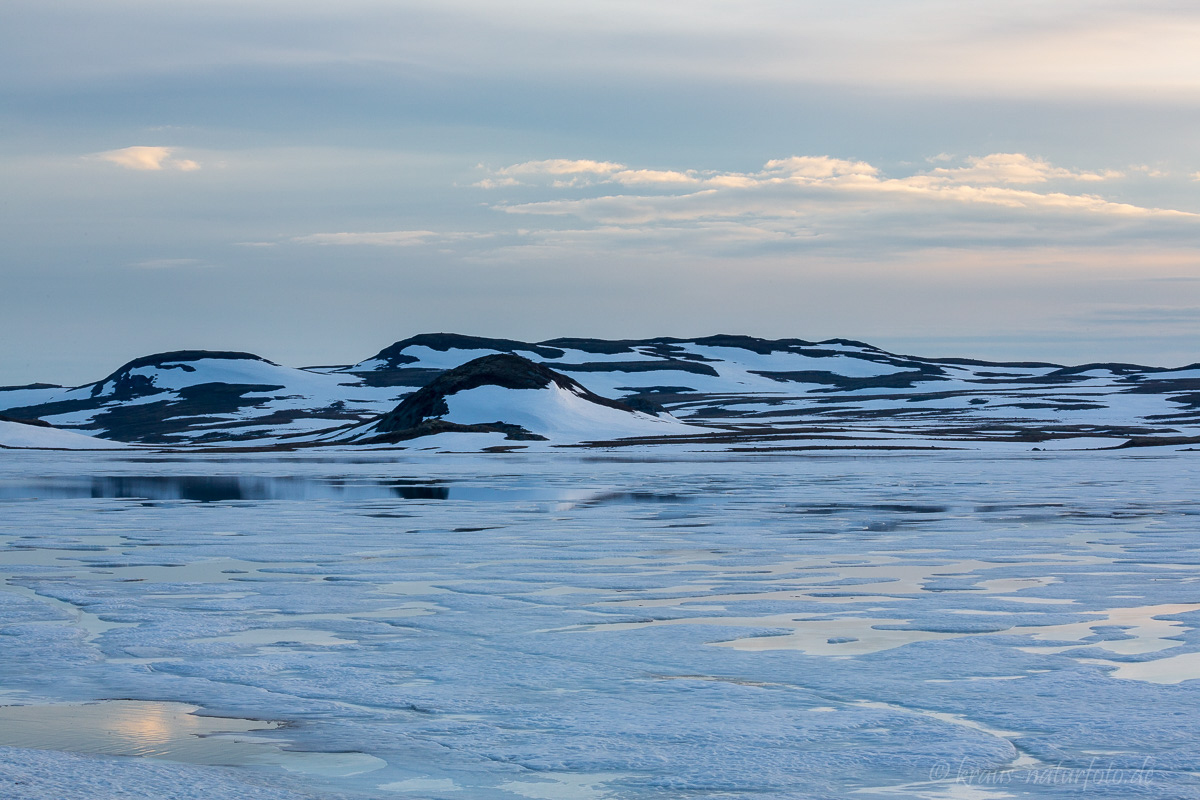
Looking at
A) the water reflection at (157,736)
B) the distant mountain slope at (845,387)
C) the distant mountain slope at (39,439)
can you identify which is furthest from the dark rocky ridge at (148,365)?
the water reflection at (157,736)

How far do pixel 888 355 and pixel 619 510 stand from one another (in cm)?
16941

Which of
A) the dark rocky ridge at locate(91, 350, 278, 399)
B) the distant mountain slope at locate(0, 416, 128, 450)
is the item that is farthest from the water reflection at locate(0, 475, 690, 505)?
the dark rocky ridge at locate(91, 350, 278, 399)

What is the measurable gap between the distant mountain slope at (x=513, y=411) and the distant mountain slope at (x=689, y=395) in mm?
221

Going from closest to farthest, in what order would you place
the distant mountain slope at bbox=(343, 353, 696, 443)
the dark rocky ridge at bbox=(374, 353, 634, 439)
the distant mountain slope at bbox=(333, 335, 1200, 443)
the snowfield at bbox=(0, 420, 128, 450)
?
the snowfield at bbox=(0, 420, 128, 450) → the distant mountain slope at bbox=(343, 353, 696, 443) → the dark rocky ridge at bbox=(374, 353, 634, 439) → the distant mountain slope at bbox=(333, 335, 1200, 443)

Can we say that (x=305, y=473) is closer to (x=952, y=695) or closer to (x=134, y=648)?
(x=134, y=648)

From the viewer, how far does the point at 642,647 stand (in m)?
8.77

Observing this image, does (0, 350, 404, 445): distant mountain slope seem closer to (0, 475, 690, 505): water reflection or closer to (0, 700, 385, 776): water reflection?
(0, 475, 690, 505): water reflection

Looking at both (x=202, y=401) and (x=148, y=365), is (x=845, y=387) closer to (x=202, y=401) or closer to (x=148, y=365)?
(x=202, y=401)

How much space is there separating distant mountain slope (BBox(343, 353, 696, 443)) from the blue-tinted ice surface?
49756mm

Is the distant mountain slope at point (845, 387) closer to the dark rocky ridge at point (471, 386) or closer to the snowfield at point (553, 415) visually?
the snowfield at point (553, 415)

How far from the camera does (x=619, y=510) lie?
22.0 m

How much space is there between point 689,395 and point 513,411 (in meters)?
75.6

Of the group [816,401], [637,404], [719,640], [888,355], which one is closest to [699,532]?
[719,640]

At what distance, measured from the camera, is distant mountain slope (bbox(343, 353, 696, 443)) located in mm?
69513
